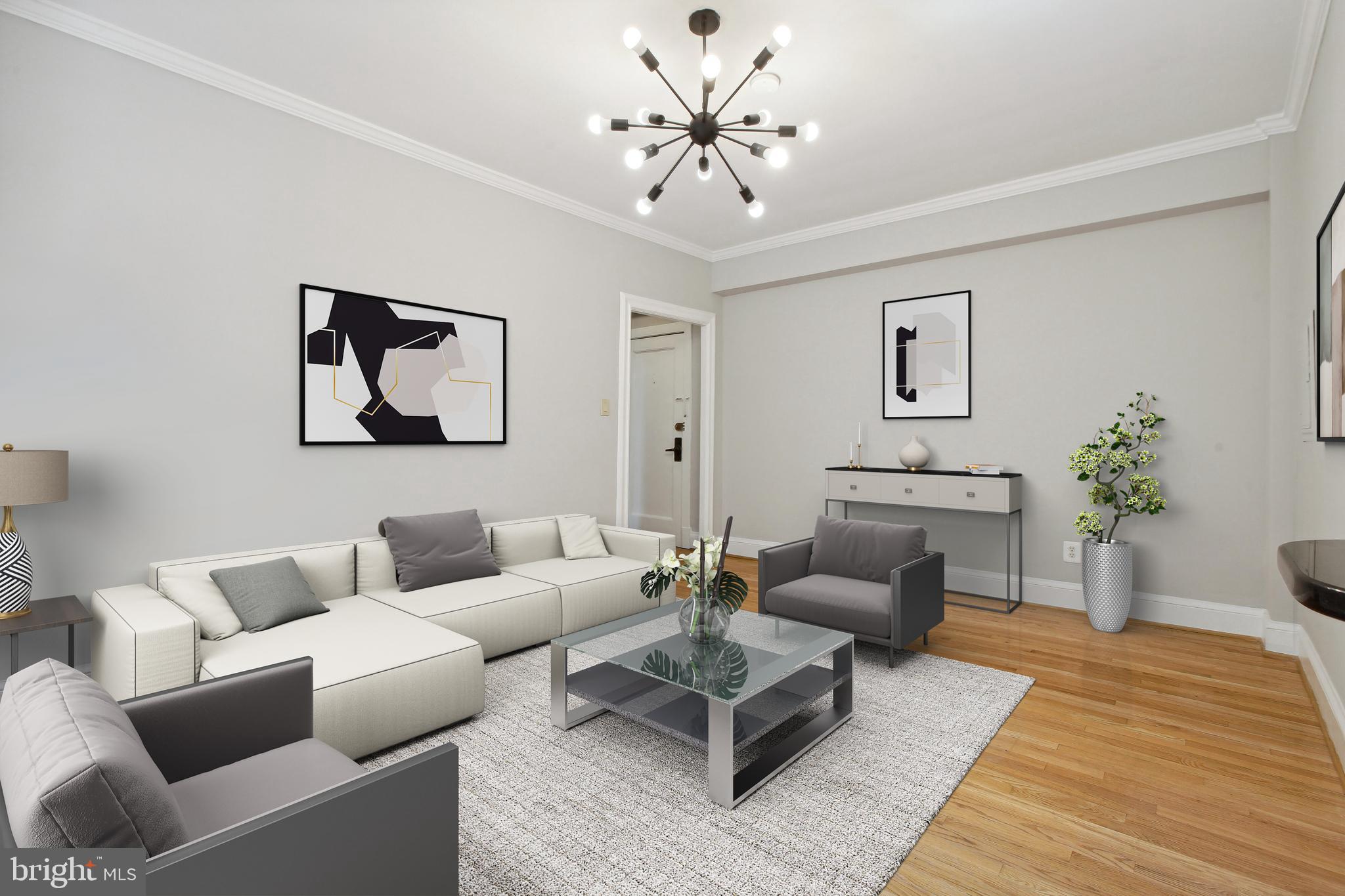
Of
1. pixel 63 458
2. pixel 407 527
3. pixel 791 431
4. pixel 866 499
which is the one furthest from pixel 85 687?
pixel 791 431

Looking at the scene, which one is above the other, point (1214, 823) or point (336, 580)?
point (336, 580)

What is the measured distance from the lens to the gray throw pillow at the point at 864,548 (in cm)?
356

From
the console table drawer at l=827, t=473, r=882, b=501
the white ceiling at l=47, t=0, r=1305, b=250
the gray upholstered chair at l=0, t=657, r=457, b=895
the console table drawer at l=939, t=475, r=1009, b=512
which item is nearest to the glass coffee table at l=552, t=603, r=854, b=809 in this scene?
the gray upholstered chair at l=0, t=657, r=457, b=895

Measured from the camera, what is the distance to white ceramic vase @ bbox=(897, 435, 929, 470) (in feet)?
15.7

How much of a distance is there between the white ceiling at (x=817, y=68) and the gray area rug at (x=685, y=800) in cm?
285

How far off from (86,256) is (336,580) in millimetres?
1758

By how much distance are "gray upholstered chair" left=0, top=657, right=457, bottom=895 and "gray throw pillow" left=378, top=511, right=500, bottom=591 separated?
5.84 feet

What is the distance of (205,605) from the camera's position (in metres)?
2.65

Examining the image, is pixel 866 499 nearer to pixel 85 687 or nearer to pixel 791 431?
pixel 791 431

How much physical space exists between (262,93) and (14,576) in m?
2.39

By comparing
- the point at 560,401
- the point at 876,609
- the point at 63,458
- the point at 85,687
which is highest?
the point at 560,401

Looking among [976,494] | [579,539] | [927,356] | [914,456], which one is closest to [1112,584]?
[976,494]

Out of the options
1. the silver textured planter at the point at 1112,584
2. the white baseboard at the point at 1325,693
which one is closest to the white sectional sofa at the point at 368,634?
the silver textured planter at the point at 1112,584

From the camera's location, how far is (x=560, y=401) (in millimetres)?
4695
